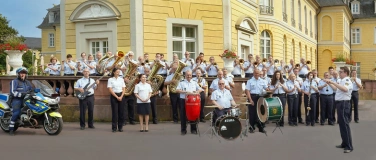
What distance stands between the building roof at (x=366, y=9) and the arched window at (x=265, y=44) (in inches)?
1404

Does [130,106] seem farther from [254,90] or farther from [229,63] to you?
[229,63]

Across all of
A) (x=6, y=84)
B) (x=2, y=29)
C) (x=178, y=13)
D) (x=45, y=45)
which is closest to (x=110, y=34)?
(x=178, y=13)

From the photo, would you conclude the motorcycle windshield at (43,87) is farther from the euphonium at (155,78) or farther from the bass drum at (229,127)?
the bass drum at (229,127)

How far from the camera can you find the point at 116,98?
1245cm

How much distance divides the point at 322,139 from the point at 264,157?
314 centimetres

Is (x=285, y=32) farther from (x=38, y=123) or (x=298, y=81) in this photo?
(x=38, y=123)

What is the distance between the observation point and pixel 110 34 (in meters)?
19.3

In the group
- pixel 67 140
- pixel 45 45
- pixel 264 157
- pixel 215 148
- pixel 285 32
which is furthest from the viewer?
pixel 45 45

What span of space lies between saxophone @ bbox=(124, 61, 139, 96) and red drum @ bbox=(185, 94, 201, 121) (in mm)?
2854

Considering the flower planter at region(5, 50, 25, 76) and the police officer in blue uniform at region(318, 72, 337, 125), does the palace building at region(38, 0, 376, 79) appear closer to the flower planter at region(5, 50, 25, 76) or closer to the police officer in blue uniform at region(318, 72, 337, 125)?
the flower planter at region(5, 50, 25, 76)

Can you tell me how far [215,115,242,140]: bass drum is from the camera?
10.3 metres

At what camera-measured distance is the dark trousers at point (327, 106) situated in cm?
1466

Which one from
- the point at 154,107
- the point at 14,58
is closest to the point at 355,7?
the point at 154,107

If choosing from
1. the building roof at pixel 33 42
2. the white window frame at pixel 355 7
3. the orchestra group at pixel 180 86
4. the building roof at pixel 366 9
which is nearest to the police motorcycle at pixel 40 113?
the orchestra group at pixel 180 86
